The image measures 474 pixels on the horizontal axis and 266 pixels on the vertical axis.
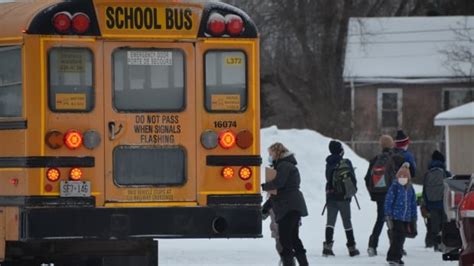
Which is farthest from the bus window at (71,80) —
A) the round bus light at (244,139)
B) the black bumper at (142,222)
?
the round bus light at (244,139)

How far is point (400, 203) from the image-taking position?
17.0 m

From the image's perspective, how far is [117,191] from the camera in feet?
39.0

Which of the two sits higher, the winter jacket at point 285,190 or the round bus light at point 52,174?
the round bus light at point 52,174

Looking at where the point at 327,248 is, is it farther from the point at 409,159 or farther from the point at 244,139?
the point at 244,139

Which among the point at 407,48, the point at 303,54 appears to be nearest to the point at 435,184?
the point at 303,54

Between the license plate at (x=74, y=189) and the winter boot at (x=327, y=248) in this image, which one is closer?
the license plate at (x=74, y=189)

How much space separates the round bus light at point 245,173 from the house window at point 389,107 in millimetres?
33935

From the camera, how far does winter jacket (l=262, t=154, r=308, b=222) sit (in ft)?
49.8

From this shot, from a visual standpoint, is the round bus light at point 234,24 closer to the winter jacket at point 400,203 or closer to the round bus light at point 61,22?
the round bus light at point 61,22

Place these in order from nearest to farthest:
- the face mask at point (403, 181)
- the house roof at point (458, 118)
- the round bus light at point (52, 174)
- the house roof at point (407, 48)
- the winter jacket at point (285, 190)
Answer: the round bus light at point (52, 174), the winter jacket at point (285, 190), the face mask at point (403, 181), the house roof at point (458, 118), the house roof at point (407, 48)

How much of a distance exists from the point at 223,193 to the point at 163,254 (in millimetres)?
6750

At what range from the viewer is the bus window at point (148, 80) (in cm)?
1196

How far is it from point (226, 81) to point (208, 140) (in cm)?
56

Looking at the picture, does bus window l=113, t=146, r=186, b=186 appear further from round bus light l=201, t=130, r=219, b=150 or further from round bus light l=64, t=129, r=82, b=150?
round bus light l=64, t=129, r=82, b=150
